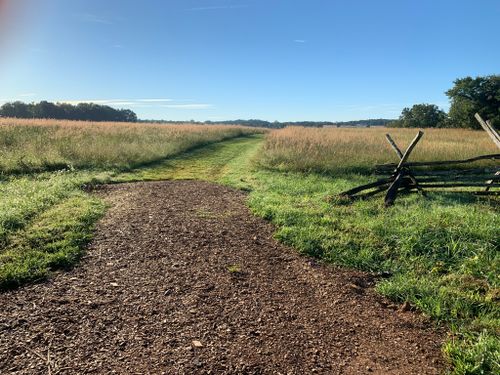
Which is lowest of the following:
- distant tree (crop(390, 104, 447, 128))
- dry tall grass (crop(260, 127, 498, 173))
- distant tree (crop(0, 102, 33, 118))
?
dry tall grass (crop(260, 127, 498, 173))

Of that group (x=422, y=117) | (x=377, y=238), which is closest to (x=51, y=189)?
(x=377, y=238)

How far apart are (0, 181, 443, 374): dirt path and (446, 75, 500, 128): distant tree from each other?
47.1 m

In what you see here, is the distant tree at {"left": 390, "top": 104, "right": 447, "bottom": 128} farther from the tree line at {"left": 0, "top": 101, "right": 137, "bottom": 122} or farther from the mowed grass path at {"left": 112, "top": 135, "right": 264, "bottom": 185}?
the mowed grass path at {"left": 112, "top": 135, "right": 264, "bottom": 185}

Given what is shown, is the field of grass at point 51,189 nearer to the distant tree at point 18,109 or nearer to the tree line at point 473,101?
the tree line at point 473,101

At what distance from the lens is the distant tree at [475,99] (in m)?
44.8

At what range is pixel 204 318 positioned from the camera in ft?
12.1

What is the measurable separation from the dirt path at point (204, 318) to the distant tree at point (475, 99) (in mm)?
47057

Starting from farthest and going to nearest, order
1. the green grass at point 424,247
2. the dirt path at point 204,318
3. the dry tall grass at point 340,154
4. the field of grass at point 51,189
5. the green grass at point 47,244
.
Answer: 1. the dry tall grass at point 340,154
2. the field of grass at point 51,189
3. the green grass at point 47,244
4. the green grass at point 424,247
5. the dirt path at point 204,318

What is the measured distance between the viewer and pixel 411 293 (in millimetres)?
4309

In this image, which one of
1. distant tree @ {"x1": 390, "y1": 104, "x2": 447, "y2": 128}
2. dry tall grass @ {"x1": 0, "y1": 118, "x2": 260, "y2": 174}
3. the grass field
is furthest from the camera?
distant tree @ {"x1": 390, "y1": 104, "x2": 447, "y2": 128}

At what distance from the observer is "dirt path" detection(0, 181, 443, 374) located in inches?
120

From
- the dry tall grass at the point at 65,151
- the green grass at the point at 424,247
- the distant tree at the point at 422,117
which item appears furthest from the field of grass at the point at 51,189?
the distant tree at the point at 422,117

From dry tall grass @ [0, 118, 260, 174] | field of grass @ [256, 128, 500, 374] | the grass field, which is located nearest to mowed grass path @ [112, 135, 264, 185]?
the grass field

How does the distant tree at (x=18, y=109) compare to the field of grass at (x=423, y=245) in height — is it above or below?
above
